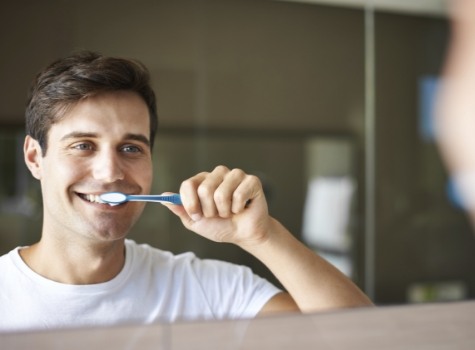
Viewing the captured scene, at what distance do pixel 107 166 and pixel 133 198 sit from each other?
50 mm

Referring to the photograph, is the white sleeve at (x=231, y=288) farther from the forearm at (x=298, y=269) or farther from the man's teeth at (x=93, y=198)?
the man's teeth at (x=93, y=198)

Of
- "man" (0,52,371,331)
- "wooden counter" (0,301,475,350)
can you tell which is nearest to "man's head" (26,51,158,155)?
"man" (0,52,371,331)

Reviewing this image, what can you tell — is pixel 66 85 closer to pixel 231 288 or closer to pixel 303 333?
pixel 231 288

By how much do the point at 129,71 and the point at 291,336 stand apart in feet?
1.24

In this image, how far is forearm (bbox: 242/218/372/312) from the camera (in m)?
0.70

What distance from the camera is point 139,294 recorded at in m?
0.67

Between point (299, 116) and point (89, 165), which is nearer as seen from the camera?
point (89, 165)

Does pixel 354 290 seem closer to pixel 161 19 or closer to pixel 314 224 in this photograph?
pixel 314 224

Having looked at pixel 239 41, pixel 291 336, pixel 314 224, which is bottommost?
pixel 291 336

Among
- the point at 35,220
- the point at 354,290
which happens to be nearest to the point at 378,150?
the point at 354,290

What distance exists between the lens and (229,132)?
0.72 meters

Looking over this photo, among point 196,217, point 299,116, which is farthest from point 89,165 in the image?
point 299,116

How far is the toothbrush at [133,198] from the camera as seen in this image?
2.11ft

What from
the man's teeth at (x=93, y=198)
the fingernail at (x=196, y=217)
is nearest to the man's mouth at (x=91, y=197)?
the man's teeth at (x=93, y=198)
